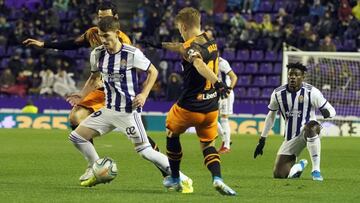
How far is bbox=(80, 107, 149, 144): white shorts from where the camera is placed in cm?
1018

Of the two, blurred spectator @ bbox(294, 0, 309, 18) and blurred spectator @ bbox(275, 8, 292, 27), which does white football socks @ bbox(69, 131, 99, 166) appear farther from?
blurred spectator @ bbox(294, 0, 309, 18)

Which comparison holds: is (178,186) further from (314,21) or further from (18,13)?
(18,13)

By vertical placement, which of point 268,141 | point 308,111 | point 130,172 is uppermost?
point 308,111

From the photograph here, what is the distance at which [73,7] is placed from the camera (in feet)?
111

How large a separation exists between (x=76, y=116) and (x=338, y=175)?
3.68 metres

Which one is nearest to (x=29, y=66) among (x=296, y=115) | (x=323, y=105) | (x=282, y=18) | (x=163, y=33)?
(x=163, y=33)

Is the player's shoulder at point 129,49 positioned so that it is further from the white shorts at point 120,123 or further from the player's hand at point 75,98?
the player's hand at point 75,98

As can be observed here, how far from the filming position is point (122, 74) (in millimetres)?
10234

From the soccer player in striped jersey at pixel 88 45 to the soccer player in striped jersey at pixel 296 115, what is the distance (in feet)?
7.43

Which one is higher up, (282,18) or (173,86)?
(282,18)

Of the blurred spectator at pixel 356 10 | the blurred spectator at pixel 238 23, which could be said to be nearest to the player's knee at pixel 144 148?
the blurred spectator at pixel 238 23

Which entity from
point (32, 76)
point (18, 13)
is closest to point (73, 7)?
point (18, 13)

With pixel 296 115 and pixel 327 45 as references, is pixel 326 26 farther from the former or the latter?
pixel 296 115

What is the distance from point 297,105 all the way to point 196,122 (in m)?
3.38
